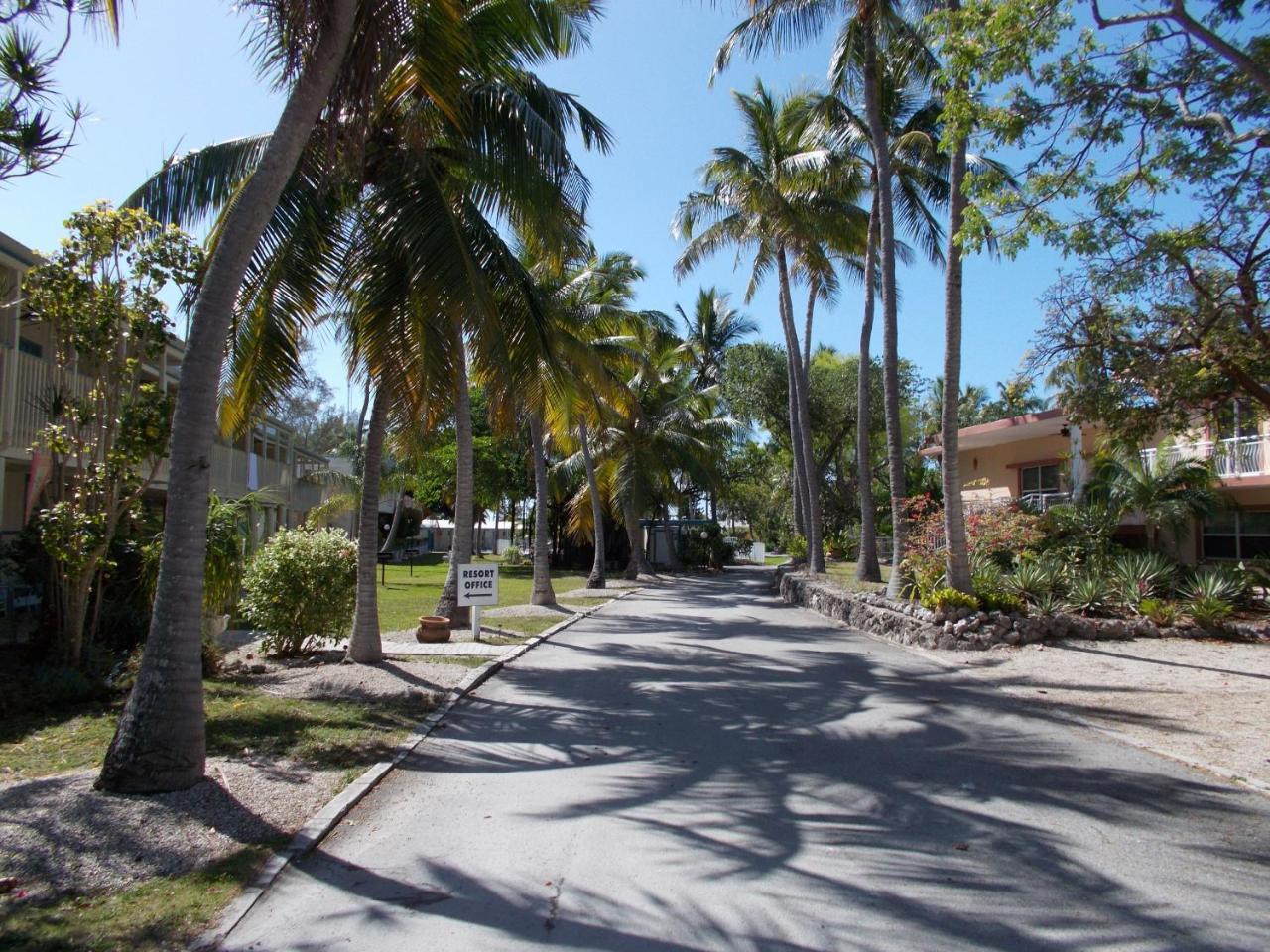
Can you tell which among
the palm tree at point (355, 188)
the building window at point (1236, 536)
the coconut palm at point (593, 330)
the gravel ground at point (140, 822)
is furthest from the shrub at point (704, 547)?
the gravel ground at point (140, 822)

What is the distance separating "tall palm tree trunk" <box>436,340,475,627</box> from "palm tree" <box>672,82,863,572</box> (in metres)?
11.4

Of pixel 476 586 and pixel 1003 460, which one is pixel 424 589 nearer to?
pixel 476 586

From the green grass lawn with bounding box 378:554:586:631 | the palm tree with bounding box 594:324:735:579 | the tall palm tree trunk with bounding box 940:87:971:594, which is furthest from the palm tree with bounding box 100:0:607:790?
the palm tree with bounding box 594:324:735:579

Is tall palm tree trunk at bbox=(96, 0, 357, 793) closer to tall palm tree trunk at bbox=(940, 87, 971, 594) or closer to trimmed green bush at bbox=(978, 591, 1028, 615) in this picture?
tall palm tree trunk at bbox=(940, 87, 971, 594)

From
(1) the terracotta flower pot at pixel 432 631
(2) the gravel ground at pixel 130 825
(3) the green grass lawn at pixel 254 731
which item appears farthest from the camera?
(1) the terracotta flower pot at pixel 432 631

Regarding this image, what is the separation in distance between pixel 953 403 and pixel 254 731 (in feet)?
37.1

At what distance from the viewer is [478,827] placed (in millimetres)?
5562

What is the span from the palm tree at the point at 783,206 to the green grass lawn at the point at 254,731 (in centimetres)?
1716

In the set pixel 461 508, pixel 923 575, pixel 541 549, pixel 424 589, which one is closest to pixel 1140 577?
pixel 923 575

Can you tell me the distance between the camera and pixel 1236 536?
68.3 ft

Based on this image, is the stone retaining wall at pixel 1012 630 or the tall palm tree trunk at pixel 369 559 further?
the stone retaining wall at pixel 1012 630

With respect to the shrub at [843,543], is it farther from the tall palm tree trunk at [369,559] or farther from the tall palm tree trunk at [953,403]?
the tall palm tree trunk at [369,559]

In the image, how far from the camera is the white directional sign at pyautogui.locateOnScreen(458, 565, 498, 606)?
13.8 m

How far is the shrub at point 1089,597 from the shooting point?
14.0 m
